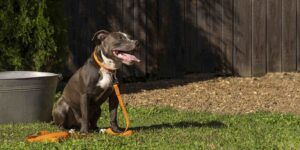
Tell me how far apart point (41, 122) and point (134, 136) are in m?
2.00

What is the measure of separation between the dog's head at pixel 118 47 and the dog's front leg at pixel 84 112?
534mm

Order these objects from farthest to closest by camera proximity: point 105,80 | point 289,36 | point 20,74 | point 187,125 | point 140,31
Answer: point 289,36, point 140,31, point 20,74, point 187,125, point 105,80

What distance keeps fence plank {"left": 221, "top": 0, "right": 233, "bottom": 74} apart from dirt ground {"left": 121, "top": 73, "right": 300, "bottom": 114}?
47 centimetres

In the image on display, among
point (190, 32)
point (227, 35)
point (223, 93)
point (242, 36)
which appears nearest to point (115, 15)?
point (190, 32)

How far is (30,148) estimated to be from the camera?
23.4 ft

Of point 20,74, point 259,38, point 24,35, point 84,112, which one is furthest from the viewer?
point 259,38

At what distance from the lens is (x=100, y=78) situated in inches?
310

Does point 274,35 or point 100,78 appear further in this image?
point 274,35

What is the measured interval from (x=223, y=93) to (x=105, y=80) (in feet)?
14.4

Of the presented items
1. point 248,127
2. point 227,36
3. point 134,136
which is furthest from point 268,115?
point 227,36

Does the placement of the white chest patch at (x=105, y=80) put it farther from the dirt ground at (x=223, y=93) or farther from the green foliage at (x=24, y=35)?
the dirt ground at (x=223, y=93)

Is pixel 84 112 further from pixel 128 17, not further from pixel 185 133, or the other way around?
pixel 128 17

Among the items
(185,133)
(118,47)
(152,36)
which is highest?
(118,47)

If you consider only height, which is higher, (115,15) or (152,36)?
(115,15)
